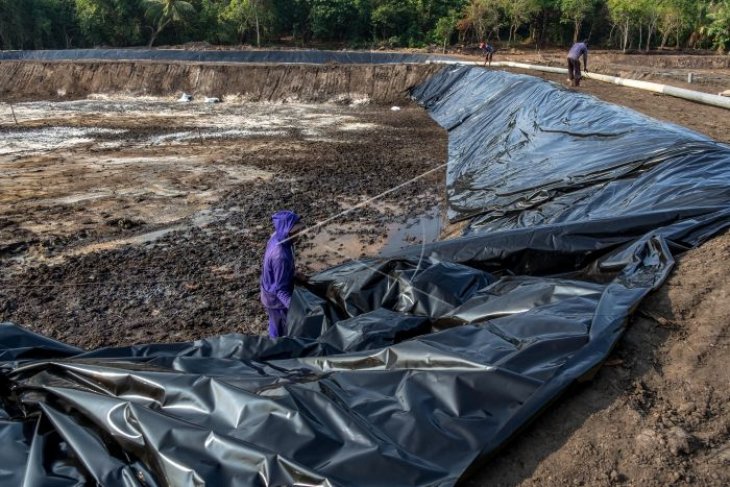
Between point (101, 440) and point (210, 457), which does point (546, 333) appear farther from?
point (101, 440)

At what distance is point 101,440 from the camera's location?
7.84 ft

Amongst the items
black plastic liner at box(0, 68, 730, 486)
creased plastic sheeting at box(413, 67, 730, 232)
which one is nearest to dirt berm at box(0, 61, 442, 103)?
creased plastic sheeting at box(413, 67, 730, 232)

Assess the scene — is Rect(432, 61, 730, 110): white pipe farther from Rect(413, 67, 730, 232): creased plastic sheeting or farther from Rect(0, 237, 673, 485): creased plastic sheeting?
Rect(0, 237, 673, 485): creased plastic sheeting

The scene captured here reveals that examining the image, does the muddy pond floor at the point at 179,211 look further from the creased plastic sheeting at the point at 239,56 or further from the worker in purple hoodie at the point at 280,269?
the creased plastic sheeting at the point at 239,56

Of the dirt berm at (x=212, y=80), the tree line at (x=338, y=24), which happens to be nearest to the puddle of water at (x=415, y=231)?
the dirt berm at (x=212, y=80)

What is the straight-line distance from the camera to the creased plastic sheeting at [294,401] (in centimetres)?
220

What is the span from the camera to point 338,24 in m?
41.8

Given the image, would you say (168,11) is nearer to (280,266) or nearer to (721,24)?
(721,24)

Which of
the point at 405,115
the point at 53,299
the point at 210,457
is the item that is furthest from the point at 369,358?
the point at 405,115

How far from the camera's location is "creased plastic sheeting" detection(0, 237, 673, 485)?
2.20 meters

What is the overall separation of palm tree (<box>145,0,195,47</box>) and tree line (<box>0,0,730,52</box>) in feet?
0.24

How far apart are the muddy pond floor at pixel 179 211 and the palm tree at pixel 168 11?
A: 27114 millimetres

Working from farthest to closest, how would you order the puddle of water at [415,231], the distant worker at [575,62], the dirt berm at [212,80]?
1. the dirt berm at [212,80]
2. the distant worker at [575,62]
3. the puddle of water at [415,231]

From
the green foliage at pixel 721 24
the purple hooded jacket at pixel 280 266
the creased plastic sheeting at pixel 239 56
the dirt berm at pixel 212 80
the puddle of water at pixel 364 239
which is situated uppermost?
the green foliage at pixel 721 24
